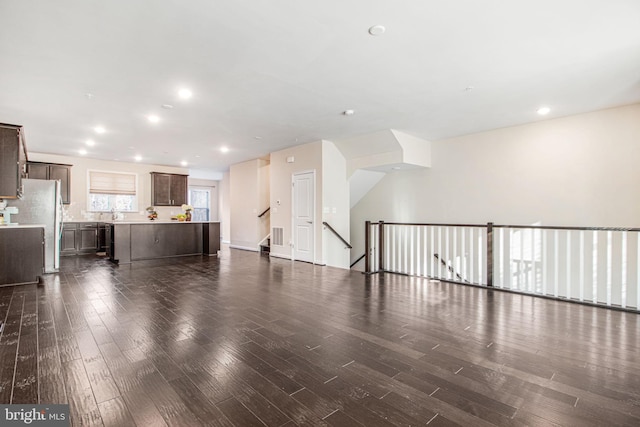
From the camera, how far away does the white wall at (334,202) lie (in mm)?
7102

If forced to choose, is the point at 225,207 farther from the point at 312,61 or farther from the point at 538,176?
the point at 538,176

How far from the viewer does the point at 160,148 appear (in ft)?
25.5

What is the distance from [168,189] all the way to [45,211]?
185 inches

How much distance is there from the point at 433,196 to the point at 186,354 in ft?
20.7

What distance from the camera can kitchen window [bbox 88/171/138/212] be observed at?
363 inches

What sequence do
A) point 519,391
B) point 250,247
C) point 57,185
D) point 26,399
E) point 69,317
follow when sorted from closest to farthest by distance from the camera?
point 26,399
point 519,391
point 69,317
point 57,185
point 250,247

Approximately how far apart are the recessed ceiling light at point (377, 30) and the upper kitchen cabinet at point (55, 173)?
9707 mm

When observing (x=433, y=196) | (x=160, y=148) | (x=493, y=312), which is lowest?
(x=493, y=312)

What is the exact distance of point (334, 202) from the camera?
24.0 ft

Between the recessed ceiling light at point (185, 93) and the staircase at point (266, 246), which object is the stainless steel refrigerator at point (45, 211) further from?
the staircase at point (266, 246)

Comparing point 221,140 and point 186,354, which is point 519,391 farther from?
point 221,140

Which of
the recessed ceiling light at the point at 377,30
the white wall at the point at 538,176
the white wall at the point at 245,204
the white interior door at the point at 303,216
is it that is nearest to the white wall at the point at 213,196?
the white wall at the point at 245,204

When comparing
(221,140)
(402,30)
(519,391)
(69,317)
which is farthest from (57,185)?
(519,391)

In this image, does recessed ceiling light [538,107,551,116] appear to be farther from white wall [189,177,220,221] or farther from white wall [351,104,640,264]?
white wall [189,177,220,221]
